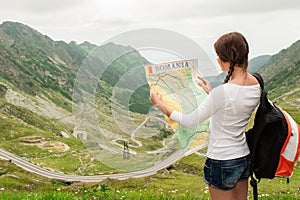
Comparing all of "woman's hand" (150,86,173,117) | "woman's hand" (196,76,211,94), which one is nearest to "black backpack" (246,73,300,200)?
"woman's hand" (196,76,211,94)

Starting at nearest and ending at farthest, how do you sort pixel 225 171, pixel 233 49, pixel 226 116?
pixel 233 49 → pixel 226 116 → pixel 225 171

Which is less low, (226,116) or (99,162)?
(226,116)

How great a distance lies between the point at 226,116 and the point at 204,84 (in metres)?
0.92

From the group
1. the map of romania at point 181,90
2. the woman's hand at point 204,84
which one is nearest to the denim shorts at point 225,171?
the map of romania at point 181,90

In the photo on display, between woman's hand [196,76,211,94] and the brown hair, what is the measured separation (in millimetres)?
757

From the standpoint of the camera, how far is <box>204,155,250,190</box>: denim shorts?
6.13 meters

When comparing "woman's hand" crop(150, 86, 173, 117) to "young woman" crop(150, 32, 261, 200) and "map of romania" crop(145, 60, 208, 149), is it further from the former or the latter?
→ "map of romania" crop(145, 60, 208, 149)

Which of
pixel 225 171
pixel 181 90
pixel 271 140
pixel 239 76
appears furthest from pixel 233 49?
pixel 225 171

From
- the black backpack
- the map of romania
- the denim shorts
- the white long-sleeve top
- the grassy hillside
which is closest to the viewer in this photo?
the white long-sleeve top

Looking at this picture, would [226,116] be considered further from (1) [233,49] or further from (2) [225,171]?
(1) [233,49]

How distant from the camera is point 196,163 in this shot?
85750mm

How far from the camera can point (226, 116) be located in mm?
5941

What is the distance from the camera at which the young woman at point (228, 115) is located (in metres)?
5.80

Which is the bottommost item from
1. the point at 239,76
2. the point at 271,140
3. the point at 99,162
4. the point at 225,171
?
the point at 99,162
